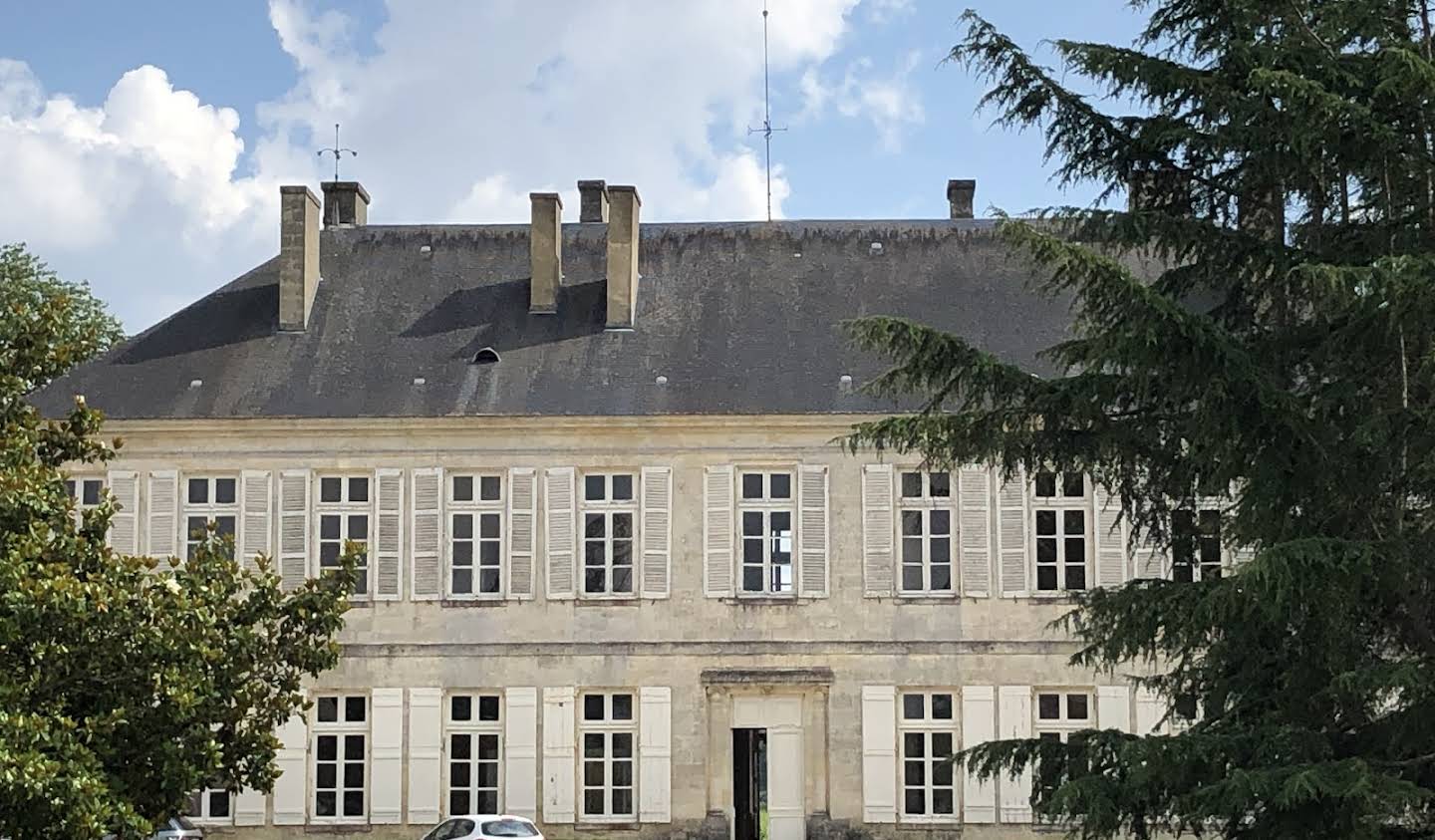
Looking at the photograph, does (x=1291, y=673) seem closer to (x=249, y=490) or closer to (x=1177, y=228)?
(x=1177, y=228)

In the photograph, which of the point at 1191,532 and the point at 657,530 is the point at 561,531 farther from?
the point at 1191,532

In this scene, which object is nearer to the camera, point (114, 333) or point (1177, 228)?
point (1177, 228)

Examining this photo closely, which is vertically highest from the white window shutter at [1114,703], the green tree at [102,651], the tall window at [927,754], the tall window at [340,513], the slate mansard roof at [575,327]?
the slate mansard roof at [575,327]

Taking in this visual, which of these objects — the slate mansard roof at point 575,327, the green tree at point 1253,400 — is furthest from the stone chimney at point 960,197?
the green tree at point 1253,400

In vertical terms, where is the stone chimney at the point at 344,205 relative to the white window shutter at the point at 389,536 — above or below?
above

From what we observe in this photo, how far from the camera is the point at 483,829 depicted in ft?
67.8

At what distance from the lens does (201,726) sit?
1222cm

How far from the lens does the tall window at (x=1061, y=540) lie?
24.1 metres

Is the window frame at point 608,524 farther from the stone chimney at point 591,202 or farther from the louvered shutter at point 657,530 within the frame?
Answer: the stone chimney at point 591,202

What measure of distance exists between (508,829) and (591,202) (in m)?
10.4

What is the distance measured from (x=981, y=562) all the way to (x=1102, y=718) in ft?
7.34

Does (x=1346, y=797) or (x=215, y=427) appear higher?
(x=215, y=427)

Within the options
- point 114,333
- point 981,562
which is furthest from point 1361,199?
point 114,333

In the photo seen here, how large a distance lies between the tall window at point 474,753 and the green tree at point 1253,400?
42.0 feet
